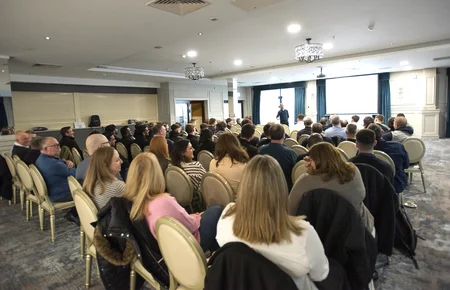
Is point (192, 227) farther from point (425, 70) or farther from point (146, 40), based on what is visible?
point (425, 70)

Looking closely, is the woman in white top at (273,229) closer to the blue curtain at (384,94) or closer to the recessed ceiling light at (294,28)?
the recessed ceiling light at (294,28)

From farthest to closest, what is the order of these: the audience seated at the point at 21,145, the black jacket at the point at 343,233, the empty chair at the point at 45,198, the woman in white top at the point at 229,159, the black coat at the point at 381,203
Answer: the audience seated at the point at 21,145
the empty chair at the point at 45,198
the woman in white top at the point at 229,159
the black coat at the point at 381,203
the black jacket at the point at 343,233

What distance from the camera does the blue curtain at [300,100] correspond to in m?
15.4

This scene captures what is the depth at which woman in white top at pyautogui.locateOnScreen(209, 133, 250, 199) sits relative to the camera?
286 centimetres

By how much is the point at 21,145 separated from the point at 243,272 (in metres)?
5.19

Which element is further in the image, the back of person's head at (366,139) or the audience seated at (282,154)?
the audience seated at (282,154)

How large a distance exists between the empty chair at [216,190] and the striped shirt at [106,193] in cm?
78

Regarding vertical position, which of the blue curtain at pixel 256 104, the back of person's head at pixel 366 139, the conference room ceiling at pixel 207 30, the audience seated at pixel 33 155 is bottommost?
the audience seated at pixel 33 155

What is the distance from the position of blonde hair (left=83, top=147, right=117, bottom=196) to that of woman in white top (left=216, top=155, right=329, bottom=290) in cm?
136

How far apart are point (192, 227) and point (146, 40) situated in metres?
Result: 4.25

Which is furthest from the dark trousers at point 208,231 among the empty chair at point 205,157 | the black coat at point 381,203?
the empty chair at point 205,157

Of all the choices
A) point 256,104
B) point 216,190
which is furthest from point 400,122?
point 256,104

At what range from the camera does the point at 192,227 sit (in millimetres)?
1910

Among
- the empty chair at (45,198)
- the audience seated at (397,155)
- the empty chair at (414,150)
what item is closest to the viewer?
the empty chair at (45,198)
